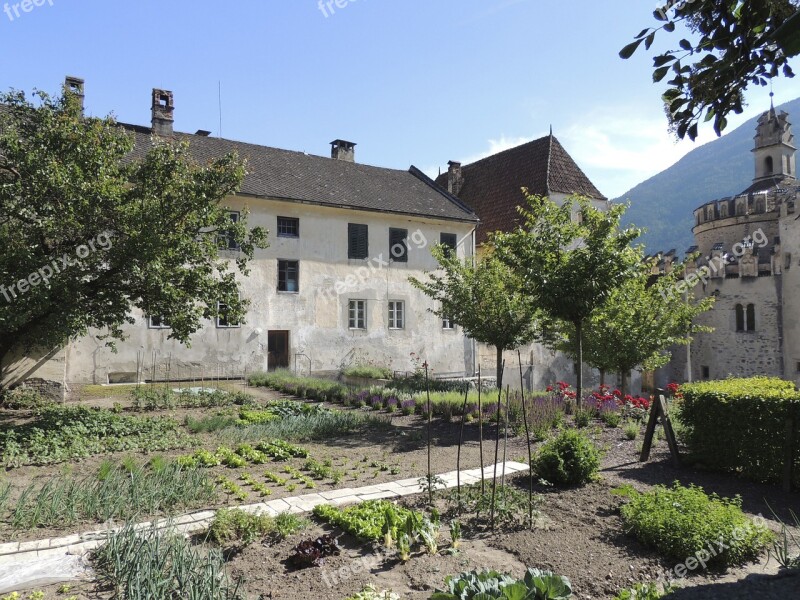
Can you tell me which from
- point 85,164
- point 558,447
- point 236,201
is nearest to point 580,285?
point 558,447

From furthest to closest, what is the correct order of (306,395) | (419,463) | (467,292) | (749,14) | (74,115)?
(306,395)
(467,292)
(74,115)
(419,463)
(749,14)

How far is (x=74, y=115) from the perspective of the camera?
10.6 m

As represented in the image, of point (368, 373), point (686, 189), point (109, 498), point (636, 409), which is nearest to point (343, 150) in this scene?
point (368, 373)

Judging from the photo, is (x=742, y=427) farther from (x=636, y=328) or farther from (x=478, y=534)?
(x=636, y=328)

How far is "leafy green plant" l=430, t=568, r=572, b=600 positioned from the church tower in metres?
47.7

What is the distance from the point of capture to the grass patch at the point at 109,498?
5516 mm

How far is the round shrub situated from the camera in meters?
7.11

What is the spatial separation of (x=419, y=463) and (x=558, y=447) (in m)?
2.35

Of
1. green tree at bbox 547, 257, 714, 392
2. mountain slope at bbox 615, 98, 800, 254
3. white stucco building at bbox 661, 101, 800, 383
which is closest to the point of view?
green tree at bbox 547, 257, 714, 392

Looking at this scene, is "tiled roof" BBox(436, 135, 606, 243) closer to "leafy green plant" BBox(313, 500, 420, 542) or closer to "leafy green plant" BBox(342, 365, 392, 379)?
"leafy green plant" BBox(342, 365, 392, 379)

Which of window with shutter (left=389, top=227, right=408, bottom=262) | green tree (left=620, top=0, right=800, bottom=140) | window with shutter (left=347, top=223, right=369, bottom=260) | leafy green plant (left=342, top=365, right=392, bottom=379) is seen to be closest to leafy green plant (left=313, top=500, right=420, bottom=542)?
green tree (left=620, top=0, right=800, bottom=140)

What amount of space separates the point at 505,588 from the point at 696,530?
2369 mm

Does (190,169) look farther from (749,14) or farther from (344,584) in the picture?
(749,14)

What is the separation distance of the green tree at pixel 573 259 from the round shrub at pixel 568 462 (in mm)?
4541
